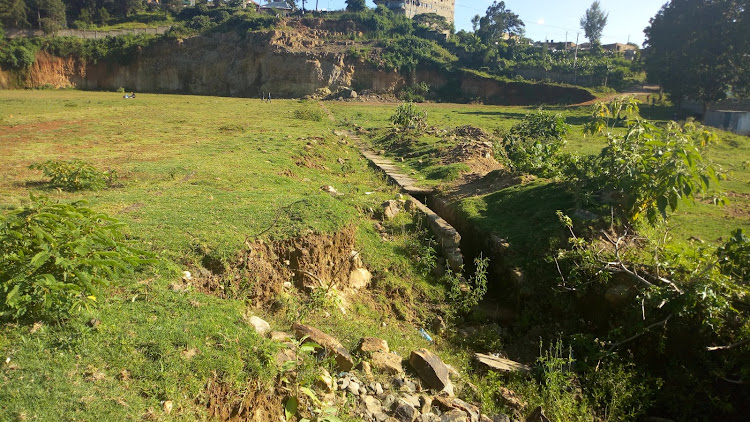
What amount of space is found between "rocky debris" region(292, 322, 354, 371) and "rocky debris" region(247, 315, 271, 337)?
0.28 meters

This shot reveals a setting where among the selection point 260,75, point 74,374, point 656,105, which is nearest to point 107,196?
point 74,374

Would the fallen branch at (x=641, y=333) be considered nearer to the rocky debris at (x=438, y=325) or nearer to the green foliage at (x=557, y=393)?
the green foliage at (x=557, y=393)

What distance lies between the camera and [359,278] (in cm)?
690

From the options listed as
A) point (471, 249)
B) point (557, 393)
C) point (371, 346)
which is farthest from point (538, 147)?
point (371, 346)

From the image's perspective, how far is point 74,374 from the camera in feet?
10.3

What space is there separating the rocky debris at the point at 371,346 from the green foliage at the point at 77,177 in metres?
6.11

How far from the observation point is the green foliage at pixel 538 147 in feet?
31.9

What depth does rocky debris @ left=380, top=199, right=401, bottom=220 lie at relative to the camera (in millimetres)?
8738

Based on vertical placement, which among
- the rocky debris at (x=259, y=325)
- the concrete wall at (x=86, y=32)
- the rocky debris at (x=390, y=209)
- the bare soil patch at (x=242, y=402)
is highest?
the concrete wall at (x=86, y=32)

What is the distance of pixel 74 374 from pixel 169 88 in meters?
47.5

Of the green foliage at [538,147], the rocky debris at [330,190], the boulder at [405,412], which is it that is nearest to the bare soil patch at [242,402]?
the boulder at [405,412]

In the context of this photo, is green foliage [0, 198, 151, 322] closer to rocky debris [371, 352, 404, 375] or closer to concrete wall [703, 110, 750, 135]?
rocky debris [371, 352, 404, 375]

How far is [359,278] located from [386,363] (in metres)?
2.34

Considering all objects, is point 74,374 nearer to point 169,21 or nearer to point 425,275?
point 425,275
